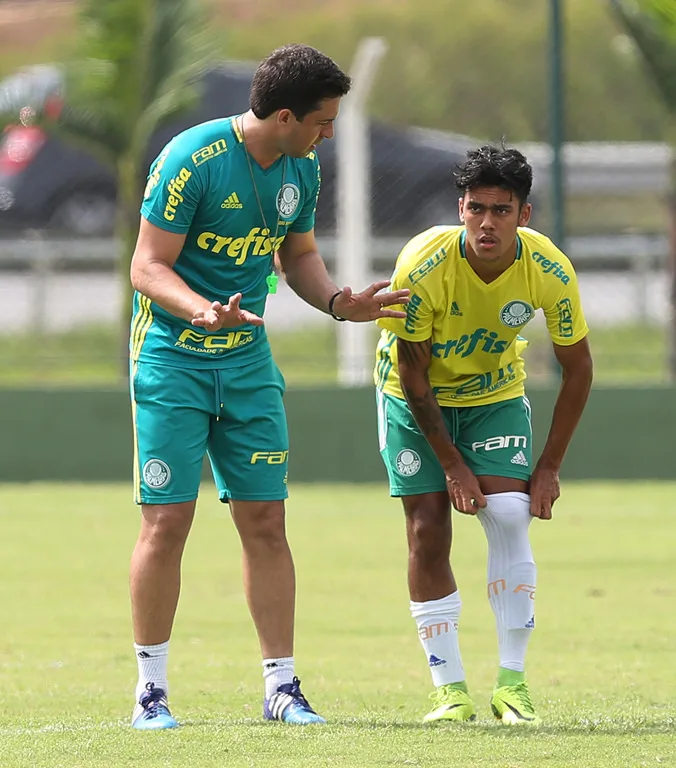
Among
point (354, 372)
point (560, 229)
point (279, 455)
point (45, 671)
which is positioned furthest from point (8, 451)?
point (279, 455)

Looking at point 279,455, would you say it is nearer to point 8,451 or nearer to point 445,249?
point 445,249

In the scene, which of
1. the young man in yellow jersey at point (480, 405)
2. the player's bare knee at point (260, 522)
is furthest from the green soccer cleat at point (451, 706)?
the player's bare knee at point (260, 522)

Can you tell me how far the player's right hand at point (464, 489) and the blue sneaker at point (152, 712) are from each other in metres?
1.22

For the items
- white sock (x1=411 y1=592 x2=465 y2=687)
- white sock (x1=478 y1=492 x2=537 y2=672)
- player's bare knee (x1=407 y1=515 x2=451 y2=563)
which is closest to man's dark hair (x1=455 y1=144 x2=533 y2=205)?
white sock (x1=478 y1=492 x2=537 y2=672)

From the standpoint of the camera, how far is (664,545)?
1182 centimetres

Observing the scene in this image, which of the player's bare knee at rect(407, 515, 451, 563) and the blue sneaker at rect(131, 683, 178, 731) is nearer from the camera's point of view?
the blue sneaker at rect(131, 683, 178, 731)

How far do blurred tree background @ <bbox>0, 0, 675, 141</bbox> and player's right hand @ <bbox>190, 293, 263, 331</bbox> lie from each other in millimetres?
35677

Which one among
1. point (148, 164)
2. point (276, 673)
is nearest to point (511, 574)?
point (276, 673)

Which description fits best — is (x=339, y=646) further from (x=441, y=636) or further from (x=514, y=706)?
(x=514, y=706)

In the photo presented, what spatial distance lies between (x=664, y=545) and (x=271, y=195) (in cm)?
639

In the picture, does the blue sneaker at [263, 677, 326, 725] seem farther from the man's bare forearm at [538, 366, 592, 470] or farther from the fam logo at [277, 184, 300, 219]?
the fam logo at [277, 184, 300, 219]

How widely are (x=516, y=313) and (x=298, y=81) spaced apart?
1.17 meters

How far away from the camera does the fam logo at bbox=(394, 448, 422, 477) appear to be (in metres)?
6.52

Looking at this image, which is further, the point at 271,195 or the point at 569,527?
the point at 569,527
